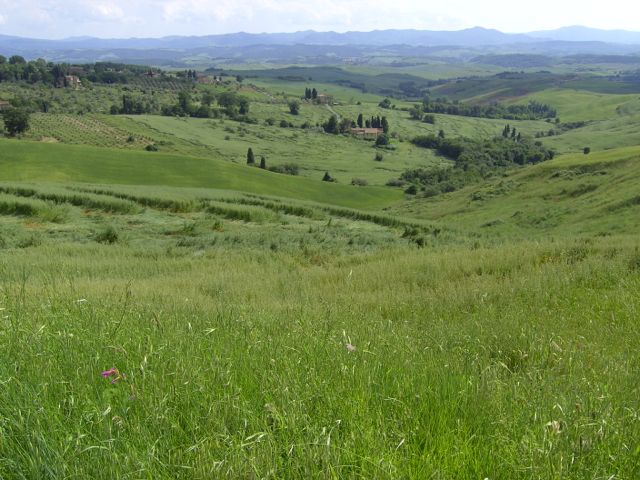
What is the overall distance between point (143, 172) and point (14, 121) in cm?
4720

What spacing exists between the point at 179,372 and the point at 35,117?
130m

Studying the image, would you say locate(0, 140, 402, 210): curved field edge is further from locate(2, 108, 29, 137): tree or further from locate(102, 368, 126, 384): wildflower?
locate(102, 368, 126, 384): wildflower

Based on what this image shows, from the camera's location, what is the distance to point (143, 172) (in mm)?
61719

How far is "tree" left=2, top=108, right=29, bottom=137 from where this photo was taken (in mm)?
91688

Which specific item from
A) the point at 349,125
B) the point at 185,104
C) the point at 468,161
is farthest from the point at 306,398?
the point at 349,125

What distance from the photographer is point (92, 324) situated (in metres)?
4.45

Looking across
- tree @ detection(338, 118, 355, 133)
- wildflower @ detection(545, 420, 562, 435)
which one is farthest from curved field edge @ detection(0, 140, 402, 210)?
tree @ detection(338, 118, 355, 133)

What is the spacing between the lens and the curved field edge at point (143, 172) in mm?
57062

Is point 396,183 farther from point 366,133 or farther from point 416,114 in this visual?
point 416,114

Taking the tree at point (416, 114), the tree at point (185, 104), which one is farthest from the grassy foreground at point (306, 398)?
the tree at point (416, 114)

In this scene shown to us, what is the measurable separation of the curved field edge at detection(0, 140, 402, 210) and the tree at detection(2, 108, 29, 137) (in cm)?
3278

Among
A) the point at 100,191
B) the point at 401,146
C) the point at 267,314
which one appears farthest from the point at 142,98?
the point at 267,314

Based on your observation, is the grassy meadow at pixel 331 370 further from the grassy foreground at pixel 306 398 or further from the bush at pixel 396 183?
the bush at pixel 396 183

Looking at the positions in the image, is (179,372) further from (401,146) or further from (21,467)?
(401,146)
